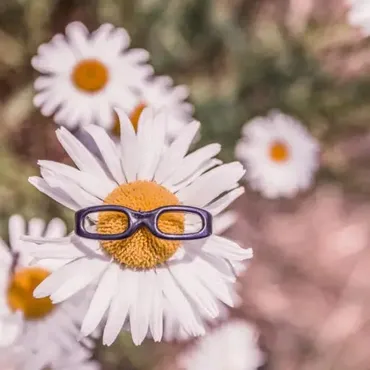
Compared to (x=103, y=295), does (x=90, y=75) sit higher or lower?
higher

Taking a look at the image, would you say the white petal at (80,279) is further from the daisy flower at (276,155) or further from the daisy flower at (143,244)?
the daisy flower at (276,155)

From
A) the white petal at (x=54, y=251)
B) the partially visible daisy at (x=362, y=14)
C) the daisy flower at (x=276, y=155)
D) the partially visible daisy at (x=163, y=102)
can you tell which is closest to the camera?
the white petal at (x=54, y=251)

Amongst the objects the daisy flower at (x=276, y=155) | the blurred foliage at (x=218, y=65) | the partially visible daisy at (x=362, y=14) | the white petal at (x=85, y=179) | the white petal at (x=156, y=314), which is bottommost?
the white petal at (x=156, y=314)

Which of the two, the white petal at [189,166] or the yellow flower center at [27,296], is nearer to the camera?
the white petal at [189,166]

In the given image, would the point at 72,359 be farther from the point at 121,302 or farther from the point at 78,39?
the point at 78,39

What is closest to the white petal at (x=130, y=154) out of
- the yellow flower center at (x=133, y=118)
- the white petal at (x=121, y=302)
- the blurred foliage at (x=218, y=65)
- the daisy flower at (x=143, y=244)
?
the daisy flower at (x=143, y=244)

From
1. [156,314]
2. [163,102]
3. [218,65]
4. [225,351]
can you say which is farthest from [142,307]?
[218,65]

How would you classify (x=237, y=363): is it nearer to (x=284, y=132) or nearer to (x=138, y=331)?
(x=284, y=132)
